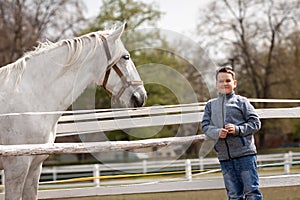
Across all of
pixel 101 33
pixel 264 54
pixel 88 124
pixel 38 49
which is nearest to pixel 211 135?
pixel 101 33

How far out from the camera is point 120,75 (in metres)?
5.43

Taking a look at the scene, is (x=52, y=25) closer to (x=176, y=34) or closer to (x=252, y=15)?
(x=252, y=15)

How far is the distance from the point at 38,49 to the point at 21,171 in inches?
52.3

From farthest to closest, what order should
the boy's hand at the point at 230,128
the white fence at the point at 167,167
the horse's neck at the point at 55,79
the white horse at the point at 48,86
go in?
the white fence at the point at 167,167
the horse's neck at the point at 55,79
the white horse at the point at 48,86
the boy's hand at the point at 230,128

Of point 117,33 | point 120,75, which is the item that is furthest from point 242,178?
point 117,33

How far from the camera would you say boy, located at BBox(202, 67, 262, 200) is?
173 inches

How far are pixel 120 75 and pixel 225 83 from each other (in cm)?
134

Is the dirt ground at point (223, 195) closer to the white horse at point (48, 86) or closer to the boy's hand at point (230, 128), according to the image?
the white horse at point (48, 86)

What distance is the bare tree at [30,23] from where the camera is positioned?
26141 mm

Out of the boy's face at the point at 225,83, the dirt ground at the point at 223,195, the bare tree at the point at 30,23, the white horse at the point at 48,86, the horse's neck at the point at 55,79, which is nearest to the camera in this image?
the boy's face at the point at 225,83

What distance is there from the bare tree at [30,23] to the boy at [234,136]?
21221mm

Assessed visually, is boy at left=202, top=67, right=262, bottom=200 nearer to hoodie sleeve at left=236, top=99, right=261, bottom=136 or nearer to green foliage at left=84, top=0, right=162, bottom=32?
hoodie sleeve at left=236, top=99, right=261, bottom=136

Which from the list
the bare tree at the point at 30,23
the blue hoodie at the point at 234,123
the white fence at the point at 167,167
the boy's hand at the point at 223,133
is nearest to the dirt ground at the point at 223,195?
the white fence at the point at 167,167

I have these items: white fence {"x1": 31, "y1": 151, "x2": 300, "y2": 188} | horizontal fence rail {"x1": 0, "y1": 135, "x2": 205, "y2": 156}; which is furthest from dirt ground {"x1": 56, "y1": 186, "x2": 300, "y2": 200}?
horizontal fence rail {"x1": 0, "y1": 135, "x2": 205, "y2": 156}
